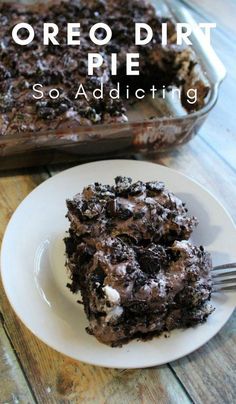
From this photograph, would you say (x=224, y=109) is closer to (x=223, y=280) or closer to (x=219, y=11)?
(x=219, y=11)

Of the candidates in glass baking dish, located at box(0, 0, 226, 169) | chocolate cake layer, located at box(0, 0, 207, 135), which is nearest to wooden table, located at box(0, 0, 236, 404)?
glass baking dish, located at box(0, 0, 226, 169)

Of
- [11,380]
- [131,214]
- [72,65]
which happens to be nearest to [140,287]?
[131,214]

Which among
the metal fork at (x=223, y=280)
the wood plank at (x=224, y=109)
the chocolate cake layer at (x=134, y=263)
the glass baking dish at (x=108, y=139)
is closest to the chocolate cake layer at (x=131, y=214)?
the chocolate cake layer at (x=134, y=263)

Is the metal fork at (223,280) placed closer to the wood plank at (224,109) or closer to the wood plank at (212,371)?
the wood plank at (212,371)

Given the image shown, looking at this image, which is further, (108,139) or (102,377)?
(108,139)

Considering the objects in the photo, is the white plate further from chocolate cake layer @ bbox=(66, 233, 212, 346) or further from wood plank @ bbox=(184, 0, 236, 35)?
wood plank @ bbox=(184, 0, 236, 35)

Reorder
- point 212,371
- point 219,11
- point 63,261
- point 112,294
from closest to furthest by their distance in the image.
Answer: point 112,294, point 212,371, point 63,261, point 219,11
